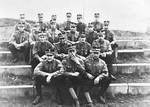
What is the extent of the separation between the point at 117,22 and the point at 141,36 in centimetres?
149

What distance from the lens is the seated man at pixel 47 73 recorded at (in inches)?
385

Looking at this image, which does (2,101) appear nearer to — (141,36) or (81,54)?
(81,54)

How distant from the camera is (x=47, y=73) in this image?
9898mm

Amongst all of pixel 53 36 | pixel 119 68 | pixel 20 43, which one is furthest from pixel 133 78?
pixel 20 43

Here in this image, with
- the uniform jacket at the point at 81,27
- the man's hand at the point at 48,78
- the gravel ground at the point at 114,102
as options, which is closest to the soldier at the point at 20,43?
the uniform jacket at the point at 81,27

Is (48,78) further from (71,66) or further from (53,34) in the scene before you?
(53,34)

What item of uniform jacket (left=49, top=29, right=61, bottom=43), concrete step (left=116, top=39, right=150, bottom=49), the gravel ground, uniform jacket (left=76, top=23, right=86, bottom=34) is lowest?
the gravel ground

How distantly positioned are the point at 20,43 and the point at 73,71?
3045 millimetres

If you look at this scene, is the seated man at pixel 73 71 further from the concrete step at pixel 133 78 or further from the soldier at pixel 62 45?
the concrete step at pixel 133 78

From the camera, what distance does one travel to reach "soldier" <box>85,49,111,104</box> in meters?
9.85

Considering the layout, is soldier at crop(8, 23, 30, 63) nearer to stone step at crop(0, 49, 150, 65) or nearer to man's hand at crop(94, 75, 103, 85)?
stone step at crop(0, 49, 150, 65)

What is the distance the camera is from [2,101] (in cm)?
1048

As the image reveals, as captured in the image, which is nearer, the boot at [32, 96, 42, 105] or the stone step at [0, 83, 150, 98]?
the boot at [32, 96, 42, 105]

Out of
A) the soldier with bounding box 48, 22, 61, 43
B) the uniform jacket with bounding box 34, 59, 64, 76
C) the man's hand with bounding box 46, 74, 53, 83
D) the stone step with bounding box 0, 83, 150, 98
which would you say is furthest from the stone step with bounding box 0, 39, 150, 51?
the man's hand with bounding box 46, 74, 53, 83
